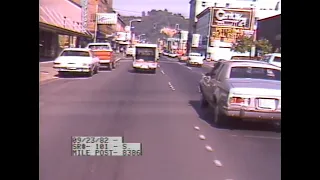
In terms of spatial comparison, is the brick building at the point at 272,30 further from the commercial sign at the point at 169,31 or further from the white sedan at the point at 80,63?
the white sedan at the point at 80,63

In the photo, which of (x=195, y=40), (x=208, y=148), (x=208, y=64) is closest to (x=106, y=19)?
(x=195, y=40)

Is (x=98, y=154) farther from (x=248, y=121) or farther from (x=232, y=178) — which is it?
(x=248, y=121)

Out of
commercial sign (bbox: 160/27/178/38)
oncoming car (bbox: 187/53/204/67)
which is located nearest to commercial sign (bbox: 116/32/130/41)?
commercial sign (bbox: 160/27/178/38)

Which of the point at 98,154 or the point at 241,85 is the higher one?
the point at 241,85

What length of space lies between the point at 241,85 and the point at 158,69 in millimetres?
5840

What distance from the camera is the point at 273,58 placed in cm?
779

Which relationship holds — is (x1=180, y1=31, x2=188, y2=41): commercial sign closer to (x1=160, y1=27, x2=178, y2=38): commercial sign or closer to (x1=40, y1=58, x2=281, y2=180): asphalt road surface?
(x1=160, y1=27, x2=178, y2=38): commercial sign

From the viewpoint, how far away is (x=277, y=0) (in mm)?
7156

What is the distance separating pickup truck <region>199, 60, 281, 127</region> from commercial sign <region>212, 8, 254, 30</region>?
73cm

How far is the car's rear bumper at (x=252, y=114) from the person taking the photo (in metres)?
7.53

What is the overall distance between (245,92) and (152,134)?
1.71 metres
